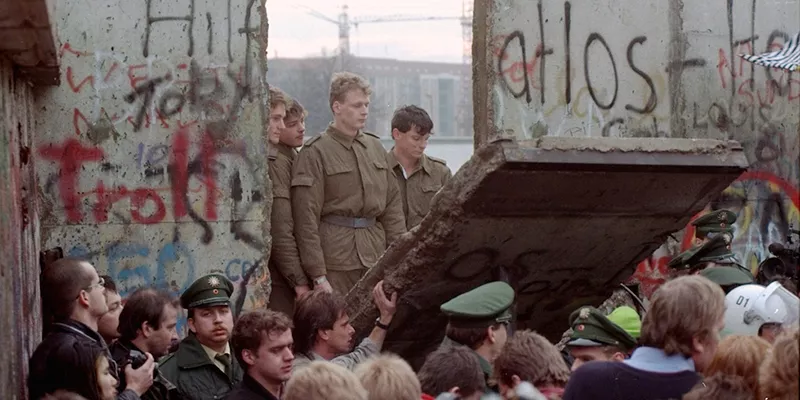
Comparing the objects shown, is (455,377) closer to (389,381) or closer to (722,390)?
(389,381)

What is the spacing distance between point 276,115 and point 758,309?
4171 millimetres

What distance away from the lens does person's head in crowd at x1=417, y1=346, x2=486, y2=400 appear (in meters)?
5.75

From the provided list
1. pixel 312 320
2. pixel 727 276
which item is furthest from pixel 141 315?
pixel 727 276

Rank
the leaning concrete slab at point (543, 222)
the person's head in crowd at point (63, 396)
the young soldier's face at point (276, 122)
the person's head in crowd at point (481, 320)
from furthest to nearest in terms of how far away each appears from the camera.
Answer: the young soldier's face at point (276, 122) < the leaning concrete slab at point (543, 222) < the person's head in crowd at point (481, 320) < the person's head in crowd at point (63, 396)

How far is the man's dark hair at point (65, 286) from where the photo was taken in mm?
6605

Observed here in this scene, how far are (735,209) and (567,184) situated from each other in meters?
4.79

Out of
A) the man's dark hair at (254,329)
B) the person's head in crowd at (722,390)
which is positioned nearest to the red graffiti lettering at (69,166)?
the man's dark hair at (254,329)

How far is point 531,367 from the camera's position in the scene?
5852 millimetres

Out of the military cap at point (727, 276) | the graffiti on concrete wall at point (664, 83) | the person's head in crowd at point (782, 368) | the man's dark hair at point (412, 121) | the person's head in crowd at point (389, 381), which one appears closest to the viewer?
the person's head in crowd at point (782, 368)

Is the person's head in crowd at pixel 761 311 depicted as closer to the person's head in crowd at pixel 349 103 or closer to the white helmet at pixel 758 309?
the white helmet at pixel 758 309

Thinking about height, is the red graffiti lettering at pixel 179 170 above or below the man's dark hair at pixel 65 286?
above

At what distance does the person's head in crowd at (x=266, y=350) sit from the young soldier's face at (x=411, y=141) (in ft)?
13.1

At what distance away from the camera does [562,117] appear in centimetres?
1116

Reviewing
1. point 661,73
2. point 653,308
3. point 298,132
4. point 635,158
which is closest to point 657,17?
point 661,73
